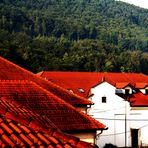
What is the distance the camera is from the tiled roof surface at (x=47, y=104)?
13.3 meters

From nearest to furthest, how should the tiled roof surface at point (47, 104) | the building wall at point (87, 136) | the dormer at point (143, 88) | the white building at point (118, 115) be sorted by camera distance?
1. the tiled roof surface at point (47, 104)
2. the building wall at point (87, 136)
3. the white building at point (118, 115)
4. the dormer at point (143, 88)

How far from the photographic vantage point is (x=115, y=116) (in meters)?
38.9

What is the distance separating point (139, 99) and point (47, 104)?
94.1 feet

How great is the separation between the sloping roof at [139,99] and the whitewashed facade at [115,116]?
0.76 meters

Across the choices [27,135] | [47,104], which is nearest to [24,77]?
[47,104]

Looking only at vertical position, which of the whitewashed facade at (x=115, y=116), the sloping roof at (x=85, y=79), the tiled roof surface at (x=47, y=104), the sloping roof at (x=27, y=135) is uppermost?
the sloping roof at (x=27, y=135)

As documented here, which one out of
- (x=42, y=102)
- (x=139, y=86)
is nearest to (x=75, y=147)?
(x=42, y=102)

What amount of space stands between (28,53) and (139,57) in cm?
4194

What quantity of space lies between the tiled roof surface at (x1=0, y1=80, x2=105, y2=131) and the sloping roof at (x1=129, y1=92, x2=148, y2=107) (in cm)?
2619

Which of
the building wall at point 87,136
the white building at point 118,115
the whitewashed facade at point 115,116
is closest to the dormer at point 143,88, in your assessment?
the white building at point 118,115

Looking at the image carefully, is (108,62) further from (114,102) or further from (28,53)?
(114,102)

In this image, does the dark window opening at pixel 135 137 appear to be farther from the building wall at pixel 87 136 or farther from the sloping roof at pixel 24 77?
the building wall at pixel 87 136

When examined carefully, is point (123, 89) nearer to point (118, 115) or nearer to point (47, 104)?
point (118, 115)

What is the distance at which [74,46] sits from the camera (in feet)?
425
